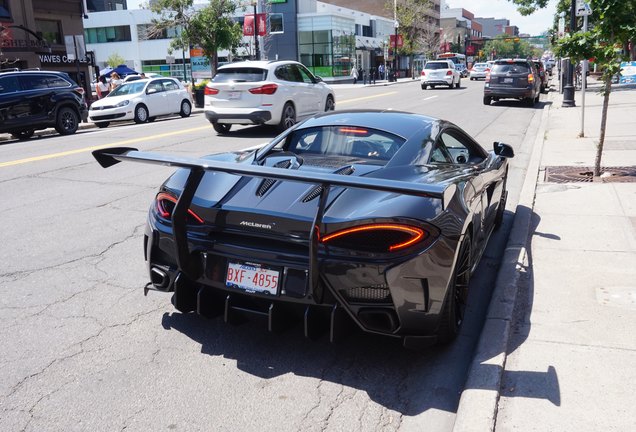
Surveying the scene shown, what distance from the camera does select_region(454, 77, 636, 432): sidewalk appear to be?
3.27 meters

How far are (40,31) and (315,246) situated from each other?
42.5 m

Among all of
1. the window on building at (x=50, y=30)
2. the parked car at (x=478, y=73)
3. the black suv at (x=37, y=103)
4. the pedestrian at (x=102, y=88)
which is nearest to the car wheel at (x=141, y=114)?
the black suv at (x=37, y=103)

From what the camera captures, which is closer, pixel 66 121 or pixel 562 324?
pixel 562 324

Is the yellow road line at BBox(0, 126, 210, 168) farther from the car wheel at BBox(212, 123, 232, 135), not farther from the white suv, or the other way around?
the white suv

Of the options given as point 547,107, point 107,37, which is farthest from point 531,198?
point 107,37

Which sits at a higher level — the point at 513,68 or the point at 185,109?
the point at 513,68

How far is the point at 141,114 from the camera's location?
2125 centimetres

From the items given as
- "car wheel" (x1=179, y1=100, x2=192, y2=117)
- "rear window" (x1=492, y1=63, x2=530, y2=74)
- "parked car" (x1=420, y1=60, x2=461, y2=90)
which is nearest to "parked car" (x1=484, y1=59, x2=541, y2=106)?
"rear window" (x1=492, y1=63, x2=530, y2=74)

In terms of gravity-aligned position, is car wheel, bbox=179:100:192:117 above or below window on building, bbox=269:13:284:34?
below

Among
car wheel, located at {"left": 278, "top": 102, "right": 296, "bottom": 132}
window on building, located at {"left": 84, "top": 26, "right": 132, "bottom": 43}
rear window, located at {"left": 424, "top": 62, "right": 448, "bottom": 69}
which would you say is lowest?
car wheel, located at {"left": 278, "top": 102, "right": 296, "bottom": 132}

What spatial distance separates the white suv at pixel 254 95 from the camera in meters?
15.0

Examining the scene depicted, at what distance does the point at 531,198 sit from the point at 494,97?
703 inches

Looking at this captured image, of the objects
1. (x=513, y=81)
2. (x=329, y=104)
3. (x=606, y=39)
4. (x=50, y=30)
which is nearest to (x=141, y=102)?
(x=329, y=104)

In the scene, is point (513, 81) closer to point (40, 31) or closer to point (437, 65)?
point (437, 65)
